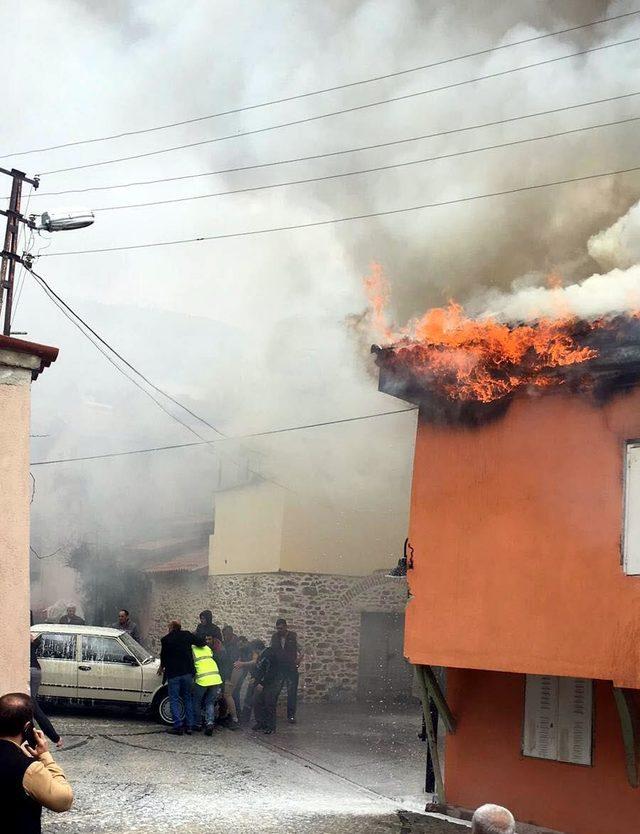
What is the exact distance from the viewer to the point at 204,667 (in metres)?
12.9

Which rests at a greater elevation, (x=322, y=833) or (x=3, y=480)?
(x=3, y=480)

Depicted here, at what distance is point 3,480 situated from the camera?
7.29 m

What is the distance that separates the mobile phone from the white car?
33.7 feet

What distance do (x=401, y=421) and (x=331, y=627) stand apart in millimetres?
4766

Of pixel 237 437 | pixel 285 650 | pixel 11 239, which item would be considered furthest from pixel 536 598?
pixel 237 437

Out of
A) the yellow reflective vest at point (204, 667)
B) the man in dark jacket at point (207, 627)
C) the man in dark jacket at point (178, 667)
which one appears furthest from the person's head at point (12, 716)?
the man in dark jacket at point (207, 627)

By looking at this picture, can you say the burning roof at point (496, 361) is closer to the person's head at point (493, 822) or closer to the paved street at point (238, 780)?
the paved street at point (238, 780)

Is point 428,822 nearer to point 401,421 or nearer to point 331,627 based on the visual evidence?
point 331,627

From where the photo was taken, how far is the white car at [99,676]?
1383cm

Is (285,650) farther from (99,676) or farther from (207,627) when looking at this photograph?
(99,676)

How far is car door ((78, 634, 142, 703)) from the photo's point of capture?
45.4ft

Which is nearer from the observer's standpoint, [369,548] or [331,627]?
[331,627]

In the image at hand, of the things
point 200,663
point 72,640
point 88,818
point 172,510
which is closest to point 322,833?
point 88,818

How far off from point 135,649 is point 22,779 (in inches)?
431
